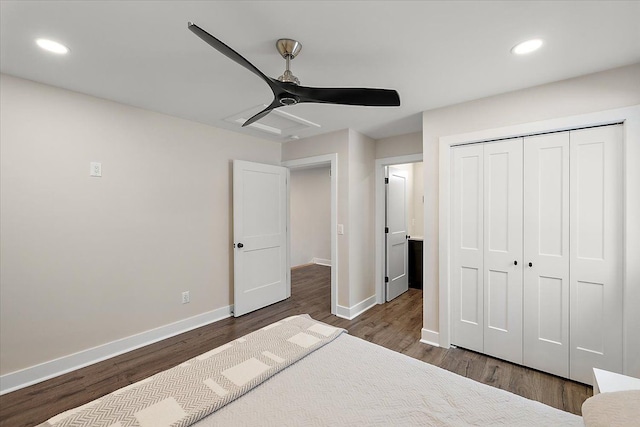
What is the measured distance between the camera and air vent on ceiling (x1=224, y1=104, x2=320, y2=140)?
2887 mm

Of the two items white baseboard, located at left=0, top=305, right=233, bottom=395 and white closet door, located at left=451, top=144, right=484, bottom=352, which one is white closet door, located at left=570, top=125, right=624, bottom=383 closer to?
white closet door, located at left=451, top=144, right=484, bottom=352

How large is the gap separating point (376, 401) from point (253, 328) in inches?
92.1

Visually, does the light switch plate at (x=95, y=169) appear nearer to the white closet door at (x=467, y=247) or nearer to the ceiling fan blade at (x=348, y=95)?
the ceiling fan blade at (x=348, y=95)

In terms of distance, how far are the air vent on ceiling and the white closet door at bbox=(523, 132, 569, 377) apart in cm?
222

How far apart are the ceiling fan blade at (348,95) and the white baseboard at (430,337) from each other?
2305 mm

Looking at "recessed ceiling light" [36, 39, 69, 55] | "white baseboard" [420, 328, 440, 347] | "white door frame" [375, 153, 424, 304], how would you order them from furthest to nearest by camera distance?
"white door frame" [375, 153, 424, 304], "white baseboard" [420, 328, 440, 347], "recessed ceiling light" [36, 39, 69, 55]

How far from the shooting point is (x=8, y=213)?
208 cm

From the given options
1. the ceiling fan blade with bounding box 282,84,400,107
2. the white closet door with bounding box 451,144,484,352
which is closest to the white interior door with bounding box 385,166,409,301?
the white closet door with bounding box 451,144,484,352

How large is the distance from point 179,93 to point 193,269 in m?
1.91

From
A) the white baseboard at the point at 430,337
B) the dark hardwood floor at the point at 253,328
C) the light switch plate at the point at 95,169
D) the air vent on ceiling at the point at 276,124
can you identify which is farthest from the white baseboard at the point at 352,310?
the light switch plate at the point at 95,169

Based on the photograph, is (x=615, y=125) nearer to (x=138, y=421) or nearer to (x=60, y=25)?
(x=138, y=421)

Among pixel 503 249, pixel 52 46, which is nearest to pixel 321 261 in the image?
pixel 503 249

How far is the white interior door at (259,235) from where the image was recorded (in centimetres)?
350

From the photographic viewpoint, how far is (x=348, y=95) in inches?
63.6
